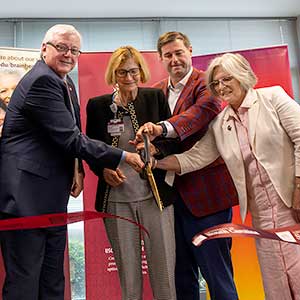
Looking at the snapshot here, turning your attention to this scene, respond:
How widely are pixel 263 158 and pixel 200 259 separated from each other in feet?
2.05

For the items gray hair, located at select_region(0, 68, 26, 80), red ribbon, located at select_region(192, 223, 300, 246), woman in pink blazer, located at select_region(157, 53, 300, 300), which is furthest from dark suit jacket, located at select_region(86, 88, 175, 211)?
gray hair, located at select_region(0, 68, 26, 80)

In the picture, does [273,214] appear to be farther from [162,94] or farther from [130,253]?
[162,94]

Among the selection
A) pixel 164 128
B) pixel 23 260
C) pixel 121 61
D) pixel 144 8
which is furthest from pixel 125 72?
pixel 144 8

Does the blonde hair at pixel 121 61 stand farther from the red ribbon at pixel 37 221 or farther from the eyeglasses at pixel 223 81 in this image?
the red ribbon at pixel 37 221

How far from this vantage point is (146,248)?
1947 millimetres

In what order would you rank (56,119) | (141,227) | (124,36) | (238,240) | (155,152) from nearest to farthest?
1. (56,119)
2. (141,227)
3. (155,152)
4. (238,240)
5. (124,36)

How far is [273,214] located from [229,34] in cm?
391

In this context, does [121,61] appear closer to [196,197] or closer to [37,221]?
[196,197]

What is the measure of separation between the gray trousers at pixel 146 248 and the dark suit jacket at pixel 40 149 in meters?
0.27

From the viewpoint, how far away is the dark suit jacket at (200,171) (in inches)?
80.3

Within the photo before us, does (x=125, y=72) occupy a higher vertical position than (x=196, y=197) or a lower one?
higher

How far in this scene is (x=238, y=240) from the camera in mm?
3191

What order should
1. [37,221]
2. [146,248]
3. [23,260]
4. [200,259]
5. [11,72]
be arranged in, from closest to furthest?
[37,221] → [23,260] → [146,248] → [200,259] → [11,72]

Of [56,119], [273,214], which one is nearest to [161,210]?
[273,214]
